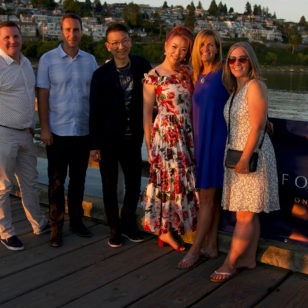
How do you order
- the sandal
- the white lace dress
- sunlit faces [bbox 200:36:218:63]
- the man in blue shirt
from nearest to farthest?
the white lace dress → sunlit faces [bbox 200:36:218:63] → the sandal → the man in blue shirt

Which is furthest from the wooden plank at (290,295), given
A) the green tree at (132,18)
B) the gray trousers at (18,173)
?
the green tree at (132,18)

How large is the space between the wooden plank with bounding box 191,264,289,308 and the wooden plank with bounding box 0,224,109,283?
128 centimetres

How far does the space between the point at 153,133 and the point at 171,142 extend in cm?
17

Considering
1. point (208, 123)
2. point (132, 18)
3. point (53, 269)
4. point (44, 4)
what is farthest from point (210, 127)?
point (44, 4)

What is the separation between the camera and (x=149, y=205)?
3.37m

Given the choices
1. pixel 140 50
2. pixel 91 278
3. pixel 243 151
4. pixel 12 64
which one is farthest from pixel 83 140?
pixel 140 50

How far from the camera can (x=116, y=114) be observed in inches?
134

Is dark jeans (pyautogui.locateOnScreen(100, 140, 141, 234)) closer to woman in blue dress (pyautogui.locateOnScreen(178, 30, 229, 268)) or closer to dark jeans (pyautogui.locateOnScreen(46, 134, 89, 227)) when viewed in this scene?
dark jeans (pyautogui.locateOnScreen(46, 134, 89, 227))

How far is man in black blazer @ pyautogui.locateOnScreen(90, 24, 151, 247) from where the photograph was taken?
3.37m

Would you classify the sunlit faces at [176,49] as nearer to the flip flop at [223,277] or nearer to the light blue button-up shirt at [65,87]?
the light blue button-up shirt at [65,87]

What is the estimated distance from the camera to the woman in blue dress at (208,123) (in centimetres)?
300

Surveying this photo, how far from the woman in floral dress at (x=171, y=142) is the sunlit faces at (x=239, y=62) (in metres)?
0.46

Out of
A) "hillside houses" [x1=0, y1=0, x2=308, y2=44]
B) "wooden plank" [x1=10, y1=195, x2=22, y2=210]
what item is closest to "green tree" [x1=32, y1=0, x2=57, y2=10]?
"hillside houses" [x1=0, y1=0, x2=308, y2=44]

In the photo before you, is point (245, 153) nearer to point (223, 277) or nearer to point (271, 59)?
point (223, 277)
